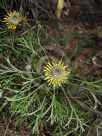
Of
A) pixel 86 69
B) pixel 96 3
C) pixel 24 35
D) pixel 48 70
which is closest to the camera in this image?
pixel 48 70

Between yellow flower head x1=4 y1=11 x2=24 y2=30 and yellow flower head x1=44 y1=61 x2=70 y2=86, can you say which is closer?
yellow flower head x1=44 y1=61 x2=70 y2=86

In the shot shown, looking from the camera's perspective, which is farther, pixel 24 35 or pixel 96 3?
pixel 96 3

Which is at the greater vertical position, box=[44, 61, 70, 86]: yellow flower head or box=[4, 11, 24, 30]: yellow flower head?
box=[4, 11, 24, 30]: yellow flower head

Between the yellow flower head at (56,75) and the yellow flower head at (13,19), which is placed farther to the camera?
the yellow flower head at (13,19)

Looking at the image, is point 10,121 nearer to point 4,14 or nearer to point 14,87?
point 14,87

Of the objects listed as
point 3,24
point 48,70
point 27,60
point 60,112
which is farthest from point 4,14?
point 60,112

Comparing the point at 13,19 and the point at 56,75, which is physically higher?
the point at 13,19

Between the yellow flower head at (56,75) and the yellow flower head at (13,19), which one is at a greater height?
the yellow flower head at (13,19)

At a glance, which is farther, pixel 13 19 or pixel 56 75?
pixel 13 19
